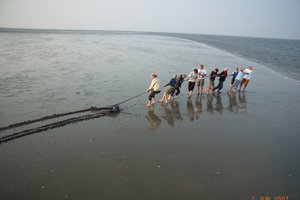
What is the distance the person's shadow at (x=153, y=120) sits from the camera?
9164mm

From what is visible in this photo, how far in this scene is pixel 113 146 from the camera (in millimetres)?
7512

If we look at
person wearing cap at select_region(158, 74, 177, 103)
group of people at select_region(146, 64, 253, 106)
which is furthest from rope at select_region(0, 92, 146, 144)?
person wearing cap at select_region(158, 74, 177, 103)

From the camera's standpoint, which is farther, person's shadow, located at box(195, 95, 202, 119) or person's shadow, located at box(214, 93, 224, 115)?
person's shadow, located at box(214, 93, 224, 115)

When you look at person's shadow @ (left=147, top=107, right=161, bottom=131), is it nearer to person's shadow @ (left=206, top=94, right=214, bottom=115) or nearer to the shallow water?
the shallow water

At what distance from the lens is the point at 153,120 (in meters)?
9.80

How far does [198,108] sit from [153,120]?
298cm

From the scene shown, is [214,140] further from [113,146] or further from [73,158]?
[73,158]

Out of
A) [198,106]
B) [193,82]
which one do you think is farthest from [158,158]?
[193,82]

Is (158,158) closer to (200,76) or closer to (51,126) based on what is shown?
(51,126)

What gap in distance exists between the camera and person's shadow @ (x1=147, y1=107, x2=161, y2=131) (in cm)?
916

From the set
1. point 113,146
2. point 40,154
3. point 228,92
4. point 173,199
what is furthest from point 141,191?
point 228,92

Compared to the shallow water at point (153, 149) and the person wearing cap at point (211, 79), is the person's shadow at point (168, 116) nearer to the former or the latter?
the shallow water at point (153, 149)

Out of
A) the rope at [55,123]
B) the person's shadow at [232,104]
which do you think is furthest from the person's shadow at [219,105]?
the rope at [55,123]

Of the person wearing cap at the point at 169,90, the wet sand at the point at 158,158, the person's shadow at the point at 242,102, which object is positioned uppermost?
the person wearing cap at the point at 169,90
